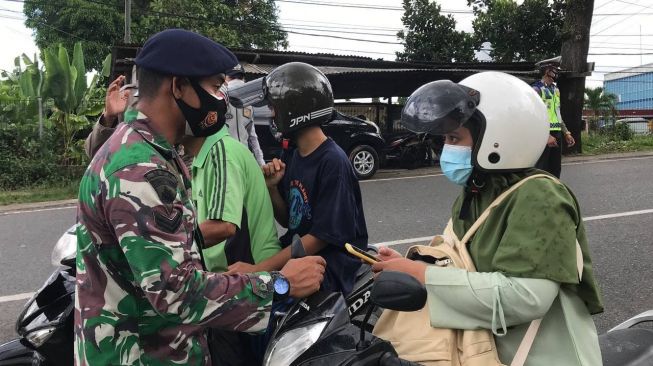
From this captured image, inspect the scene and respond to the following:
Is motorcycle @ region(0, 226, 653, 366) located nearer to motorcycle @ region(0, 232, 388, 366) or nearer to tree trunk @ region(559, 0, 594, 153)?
motorcycle @ region(0, 232, 388, 366)

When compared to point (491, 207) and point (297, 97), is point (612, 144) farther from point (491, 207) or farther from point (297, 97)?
point (491, 207)

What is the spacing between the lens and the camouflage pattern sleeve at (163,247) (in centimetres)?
132

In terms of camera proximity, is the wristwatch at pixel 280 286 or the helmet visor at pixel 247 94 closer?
the wristwatch at pixel 280 286

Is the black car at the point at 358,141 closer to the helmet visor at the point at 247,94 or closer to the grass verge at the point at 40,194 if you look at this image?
the grass verge at the point at 40,194

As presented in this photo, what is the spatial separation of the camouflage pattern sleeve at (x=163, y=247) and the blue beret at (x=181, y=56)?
0.26 m

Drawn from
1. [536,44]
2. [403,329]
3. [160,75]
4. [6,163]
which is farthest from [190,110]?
[536,44]

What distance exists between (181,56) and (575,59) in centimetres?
1409

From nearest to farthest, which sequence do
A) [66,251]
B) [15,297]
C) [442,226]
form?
[66,251] → [15,297] → [442,226]

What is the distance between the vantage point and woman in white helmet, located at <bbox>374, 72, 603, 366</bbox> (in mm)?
1452

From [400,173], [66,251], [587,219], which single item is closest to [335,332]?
[66,251]

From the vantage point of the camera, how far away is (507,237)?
58.9 inches

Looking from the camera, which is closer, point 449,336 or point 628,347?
point 449,336

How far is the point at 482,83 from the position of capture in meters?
1.71

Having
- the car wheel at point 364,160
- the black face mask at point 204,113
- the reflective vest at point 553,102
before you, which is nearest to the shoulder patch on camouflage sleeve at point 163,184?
the black face mask at point 204,113
